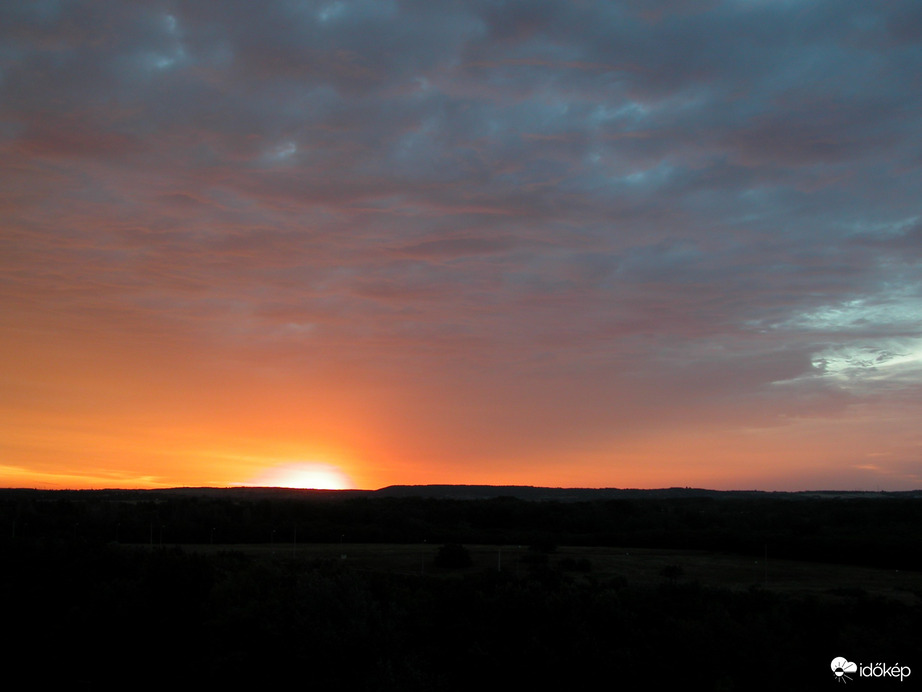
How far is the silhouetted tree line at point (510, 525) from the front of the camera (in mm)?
49944

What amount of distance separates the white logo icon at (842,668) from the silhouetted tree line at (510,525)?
26943 millimetres

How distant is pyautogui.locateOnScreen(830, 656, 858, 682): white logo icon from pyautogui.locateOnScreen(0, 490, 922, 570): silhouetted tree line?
2694 cm

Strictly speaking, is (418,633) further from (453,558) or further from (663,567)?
(663,567)

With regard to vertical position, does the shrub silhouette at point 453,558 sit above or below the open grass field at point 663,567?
above

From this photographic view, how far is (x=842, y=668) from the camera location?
19766mm

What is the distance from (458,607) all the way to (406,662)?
25.8ft

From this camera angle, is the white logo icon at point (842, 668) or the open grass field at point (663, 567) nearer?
the white logo icon at point (842, 668)

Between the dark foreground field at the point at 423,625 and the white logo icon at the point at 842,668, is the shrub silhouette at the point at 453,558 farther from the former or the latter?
the white logo icon at the point at 842,668

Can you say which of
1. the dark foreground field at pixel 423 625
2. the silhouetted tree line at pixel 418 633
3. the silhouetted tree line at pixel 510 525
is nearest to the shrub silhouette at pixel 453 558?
the dark foreground field at pixel 423 625

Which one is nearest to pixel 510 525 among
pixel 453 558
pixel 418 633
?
pixel 453 558

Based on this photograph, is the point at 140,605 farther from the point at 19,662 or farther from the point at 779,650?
the point at 779,650

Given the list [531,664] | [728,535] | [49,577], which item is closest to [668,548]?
[728,535]

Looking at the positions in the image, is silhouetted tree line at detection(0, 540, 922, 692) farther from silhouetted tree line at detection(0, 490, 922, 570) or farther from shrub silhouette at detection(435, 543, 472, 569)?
silhouetted tree line at detection(0, 490, 922, 570)

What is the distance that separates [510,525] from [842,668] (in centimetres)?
6097
